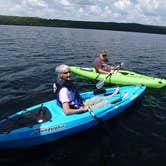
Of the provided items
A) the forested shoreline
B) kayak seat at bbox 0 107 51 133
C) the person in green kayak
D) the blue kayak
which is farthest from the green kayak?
the forested shoreline

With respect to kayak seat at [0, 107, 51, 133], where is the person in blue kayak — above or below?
above

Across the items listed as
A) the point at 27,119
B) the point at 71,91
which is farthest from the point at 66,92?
the point at 27,119

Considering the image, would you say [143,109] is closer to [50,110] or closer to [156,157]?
[156,157]

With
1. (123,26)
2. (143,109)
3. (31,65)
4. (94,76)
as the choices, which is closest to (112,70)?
(94,76)

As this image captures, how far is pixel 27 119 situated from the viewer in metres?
8.28

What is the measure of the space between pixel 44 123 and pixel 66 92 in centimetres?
122

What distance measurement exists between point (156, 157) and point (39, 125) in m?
3.90

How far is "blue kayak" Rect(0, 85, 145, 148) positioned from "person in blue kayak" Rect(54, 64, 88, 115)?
28 centimetres

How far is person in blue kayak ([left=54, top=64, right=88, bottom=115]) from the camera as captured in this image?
7.81 metres

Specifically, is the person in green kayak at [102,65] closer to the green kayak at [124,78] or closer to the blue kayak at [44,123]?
the green kayak at [124,78]

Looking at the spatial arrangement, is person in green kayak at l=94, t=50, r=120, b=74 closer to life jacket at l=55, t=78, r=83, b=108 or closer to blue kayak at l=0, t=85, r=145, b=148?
blue kayak at l=0, t=85, r=145, b=148

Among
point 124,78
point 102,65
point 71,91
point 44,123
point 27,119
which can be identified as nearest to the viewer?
point 44,123

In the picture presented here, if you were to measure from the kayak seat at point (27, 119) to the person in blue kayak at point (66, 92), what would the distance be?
75 cm

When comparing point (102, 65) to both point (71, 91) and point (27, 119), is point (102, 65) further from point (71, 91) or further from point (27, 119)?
point (27, 119)
